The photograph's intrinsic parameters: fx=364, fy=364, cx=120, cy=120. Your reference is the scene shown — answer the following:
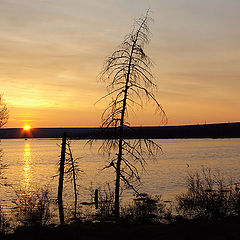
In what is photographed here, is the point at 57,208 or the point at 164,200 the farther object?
the point at 164,200

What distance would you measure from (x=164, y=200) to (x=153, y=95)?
2211cm

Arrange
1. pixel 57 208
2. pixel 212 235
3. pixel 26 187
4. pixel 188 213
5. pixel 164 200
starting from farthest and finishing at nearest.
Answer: pixel 26 187 < pixel 164 200 < pixel 57 208 < pixel 188 213 < pixel 212 235

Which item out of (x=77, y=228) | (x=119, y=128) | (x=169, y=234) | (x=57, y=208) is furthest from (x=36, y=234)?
(x=57, y=208)

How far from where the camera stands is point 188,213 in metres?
29.2

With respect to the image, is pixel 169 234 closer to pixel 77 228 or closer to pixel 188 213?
pixel 77 228

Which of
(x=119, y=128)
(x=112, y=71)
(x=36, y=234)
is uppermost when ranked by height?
(x=112, y=71)

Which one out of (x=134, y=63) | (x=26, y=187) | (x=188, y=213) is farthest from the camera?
(x=26, y=187)

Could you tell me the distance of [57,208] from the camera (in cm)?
3700

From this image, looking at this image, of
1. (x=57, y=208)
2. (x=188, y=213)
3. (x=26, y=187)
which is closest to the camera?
(x=188, y=213)

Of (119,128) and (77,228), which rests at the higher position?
(119,128)

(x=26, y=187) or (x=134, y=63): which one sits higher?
(x=134, y=63)

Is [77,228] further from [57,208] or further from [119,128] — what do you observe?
[57,208]

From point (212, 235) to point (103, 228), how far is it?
4394 mm

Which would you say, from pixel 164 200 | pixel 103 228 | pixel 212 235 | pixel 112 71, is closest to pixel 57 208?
pixel 164 200
